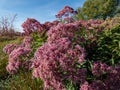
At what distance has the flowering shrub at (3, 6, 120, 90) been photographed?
5.10m

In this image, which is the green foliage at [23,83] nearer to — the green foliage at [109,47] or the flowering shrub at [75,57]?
the flowering shrub at [75,57]

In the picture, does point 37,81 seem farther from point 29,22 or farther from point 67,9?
point 67,9

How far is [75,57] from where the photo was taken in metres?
5.14

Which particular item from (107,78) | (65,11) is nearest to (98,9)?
(65,11)

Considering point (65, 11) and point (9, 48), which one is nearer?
point (9, 48)

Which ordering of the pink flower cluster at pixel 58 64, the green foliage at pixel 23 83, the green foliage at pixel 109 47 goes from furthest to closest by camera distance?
the green foliage at pixel 23 83 → the green foliage at pixel 109 47 → the pink flower cluster at pixel 58 64

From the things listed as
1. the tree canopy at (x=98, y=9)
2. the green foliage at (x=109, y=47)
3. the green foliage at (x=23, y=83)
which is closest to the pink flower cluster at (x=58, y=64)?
the green foliage at (x=109, y=47)

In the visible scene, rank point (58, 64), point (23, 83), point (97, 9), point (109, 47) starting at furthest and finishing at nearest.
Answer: point (97, 9)
point (23, 83)
point (109, 47)
point (58, 64)

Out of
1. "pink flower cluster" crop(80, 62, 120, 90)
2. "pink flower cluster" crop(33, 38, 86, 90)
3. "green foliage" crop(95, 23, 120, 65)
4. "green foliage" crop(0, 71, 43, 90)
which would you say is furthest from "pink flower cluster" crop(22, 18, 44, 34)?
"pink flower cluster" crop(80, 62, 120, 90)

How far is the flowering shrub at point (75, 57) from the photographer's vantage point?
5102 millimetres

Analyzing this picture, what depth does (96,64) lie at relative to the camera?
5371 millimetres

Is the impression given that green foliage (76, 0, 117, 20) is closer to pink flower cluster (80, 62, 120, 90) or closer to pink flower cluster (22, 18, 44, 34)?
pink flower cluster (22, 18, 44, 34)

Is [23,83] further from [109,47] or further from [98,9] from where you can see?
[98,9]

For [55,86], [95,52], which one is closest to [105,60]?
[95,52]
